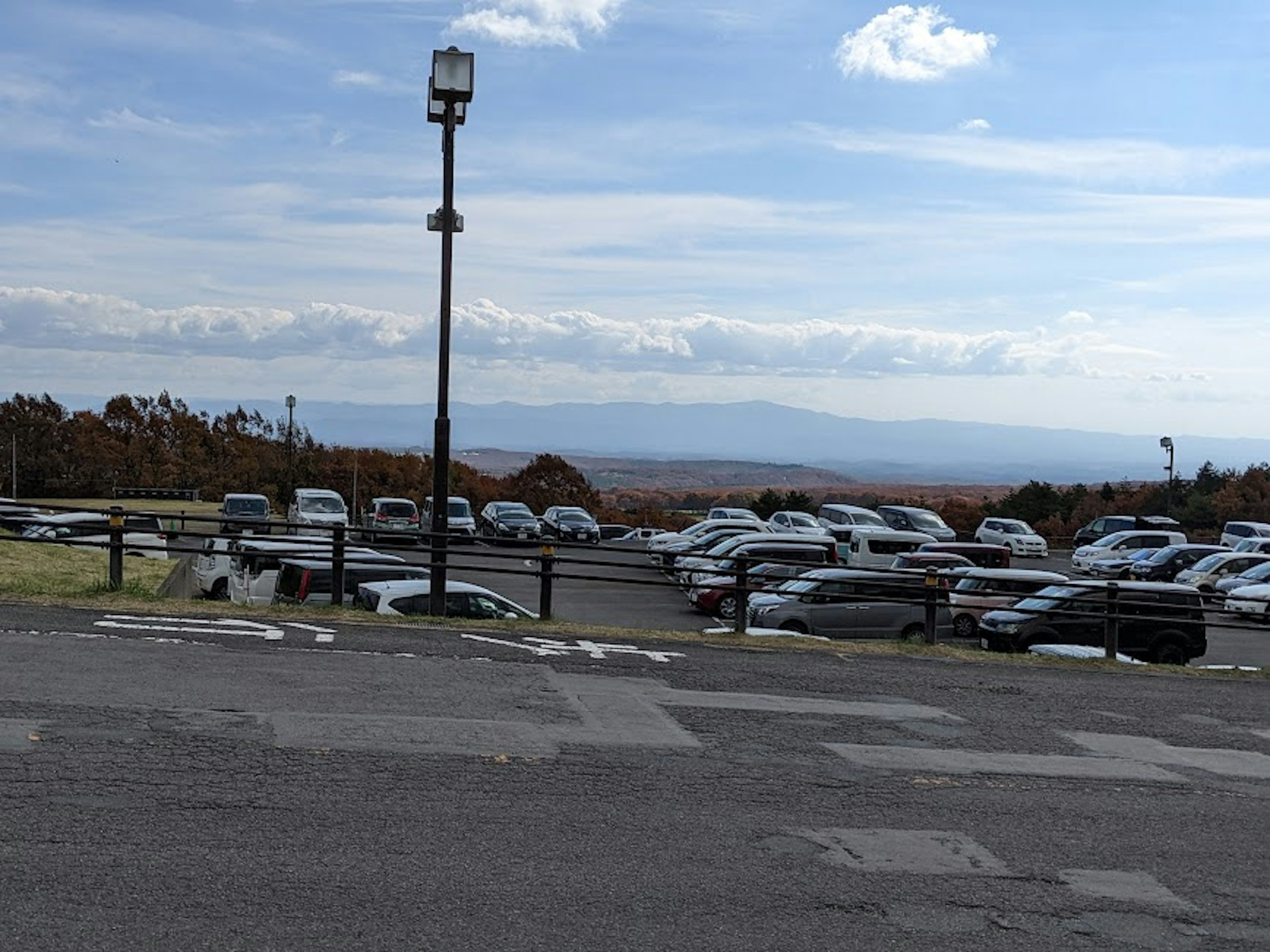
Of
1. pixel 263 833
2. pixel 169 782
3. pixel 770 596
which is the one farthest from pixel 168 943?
pixel 770 596

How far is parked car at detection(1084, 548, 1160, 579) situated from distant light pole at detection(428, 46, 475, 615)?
25.1 m

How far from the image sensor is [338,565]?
15.1m

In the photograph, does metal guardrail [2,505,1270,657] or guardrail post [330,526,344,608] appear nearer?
metal guardrail [2,505,1270,657]

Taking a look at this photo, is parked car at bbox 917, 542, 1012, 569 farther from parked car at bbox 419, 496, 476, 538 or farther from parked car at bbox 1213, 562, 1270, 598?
parked car at bbox 419, 496, 476, 538

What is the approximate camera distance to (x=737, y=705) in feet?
33.2

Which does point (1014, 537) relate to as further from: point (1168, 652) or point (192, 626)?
point (192, 626)

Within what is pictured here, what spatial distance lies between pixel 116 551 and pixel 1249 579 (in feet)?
92.8

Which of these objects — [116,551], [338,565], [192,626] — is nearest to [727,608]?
[338,565]

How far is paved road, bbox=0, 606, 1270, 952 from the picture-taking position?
534cm

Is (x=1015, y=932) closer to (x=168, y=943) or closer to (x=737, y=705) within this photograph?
(x=168, y=943)

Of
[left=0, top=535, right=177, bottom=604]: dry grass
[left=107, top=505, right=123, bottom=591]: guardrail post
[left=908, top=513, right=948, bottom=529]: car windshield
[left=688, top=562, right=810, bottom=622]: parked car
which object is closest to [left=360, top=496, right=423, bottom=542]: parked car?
[left=0, top=535, right=177, bottom=604]: dry grass

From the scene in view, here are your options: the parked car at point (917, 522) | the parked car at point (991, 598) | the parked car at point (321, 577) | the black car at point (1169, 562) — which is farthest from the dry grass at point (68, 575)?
the black car at point (1169, 562)

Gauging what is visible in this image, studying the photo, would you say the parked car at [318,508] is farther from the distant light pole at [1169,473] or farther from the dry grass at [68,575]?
the distant light pole at [1169,473]

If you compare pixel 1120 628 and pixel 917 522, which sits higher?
pixel 917 522
